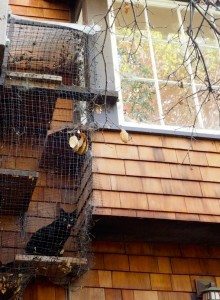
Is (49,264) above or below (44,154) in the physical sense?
below

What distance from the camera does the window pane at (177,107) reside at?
20.9 feet

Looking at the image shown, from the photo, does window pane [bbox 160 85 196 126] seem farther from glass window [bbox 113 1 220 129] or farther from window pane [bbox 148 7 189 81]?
window pane [bbox 148 7 189 81]

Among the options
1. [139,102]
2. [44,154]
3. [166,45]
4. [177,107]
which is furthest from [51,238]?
[166,45]

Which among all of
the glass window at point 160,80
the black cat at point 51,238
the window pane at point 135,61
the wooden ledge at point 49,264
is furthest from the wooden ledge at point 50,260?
the window pane at point 135,61

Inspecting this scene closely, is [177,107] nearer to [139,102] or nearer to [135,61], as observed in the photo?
[139,102]

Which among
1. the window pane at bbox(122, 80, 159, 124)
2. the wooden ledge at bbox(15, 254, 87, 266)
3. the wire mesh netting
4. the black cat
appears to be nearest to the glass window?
the window pane at bbox(122, 80, 159, 124)

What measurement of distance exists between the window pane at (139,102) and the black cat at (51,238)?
4.55 ft

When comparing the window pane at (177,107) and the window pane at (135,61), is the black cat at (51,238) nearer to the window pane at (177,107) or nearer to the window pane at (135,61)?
the window pane at (177,107)

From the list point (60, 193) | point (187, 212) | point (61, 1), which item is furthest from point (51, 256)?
point (61, 1)

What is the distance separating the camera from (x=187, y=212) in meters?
5.47

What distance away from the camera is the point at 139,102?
6234 millimetres

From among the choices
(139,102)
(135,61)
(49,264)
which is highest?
(135,61)

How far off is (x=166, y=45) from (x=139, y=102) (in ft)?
2.92

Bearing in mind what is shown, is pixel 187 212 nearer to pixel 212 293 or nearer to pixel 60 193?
pixel 212 293
